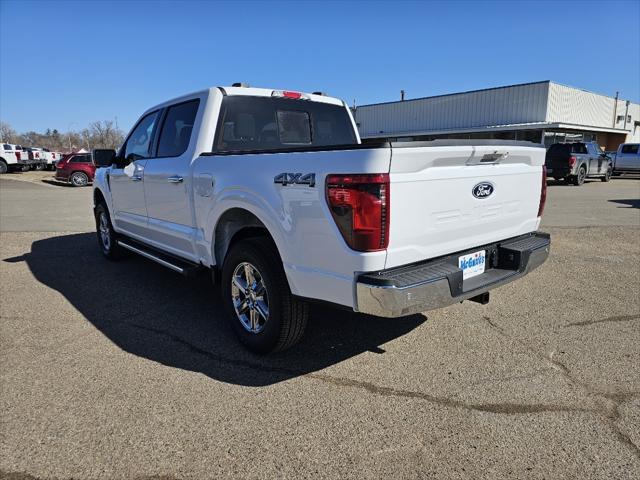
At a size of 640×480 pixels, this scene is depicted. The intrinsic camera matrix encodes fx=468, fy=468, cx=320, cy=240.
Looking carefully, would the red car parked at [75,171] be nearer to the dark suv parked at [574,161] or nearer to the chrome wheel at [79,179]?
the chrome wheel at [79,179]

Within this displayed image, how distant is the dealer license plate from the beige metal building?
25.3 meters

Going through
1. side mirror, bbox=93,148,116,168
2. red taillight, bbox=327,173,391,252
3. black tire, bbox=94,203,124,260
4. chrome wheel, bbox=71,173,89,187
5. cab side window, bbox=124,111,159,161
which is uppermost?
cab side window, bbox=124,111,159,161

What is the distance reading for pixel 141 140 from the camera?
5.54 m

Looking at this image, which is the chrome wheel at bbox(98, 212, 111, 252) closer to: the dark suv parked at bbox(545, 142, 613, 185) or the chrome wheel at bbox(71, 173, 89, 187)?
the chrome wheel at bbox(71, 173, 89, 187)

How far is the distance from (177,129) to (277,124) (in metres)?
1.01

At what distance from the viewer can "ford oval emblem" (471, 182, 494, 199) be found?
3203 mm

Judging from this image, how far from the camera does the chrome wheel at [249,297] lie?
3564mm

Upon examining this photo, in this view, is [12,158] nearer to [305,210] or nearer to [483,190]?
[305,210]

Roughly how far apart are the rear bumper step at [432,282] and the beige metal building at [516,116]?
25.2m

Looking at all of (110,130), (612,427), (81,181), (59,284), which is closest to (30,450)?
(612,427)

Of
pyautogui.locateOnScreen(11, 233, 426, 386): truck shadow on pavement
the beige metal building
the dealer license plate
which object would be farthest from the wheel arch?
the beige metal building

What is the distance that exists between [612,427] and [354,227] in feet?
6.19

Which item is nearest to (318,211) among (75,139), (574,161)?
(574,161)

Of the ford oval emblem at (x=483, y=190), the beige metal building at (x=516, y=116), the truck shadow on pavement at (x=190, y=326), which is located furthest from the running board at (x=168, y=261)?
the beige metal building at (x=516, y=116)
